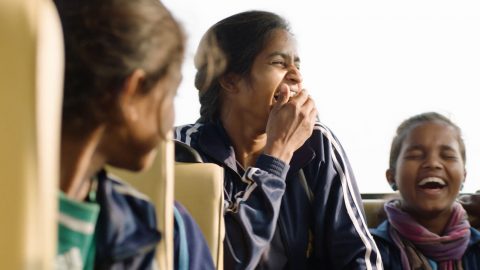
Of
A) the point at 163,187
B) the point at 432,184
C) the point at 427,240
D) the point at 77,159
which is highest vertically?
the point at 77,159

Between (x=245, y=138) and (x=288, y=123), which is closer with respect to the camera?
(x=288, y=123)

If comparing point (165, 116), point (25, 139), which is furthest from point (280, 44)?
point (25, 139)

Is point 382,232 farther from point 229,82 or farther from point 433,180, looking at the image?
point 229,82

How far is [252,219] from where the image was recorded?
1878 mm

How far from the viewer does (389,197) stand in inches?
108

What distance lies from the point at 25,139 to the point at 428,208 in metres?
→ 1.98

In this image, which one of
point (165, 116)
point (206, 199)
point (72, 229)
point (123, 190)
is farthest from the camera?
point (206, 199)

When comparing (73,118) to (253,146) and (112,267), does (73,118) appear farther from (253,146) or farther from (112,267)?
(253,146)

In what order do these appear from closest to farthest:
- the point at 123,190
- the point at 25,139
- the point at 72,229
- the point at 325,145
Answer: the point at 25,139 → the point at 72,229 → the point at 123,190 → the point at 325,145

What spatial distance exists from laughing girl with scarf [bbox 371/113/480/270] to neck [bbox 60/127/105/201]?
1.56m

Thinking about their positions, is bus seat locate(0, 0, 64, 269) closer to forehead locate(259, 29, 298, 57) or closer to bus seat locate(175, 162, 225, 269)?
bus seat locate(175, 162, 225, 269)

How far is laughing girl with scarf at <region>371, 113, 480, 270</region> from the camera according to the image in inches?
98.6

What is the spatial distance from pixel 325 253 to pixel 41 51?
1.42 m

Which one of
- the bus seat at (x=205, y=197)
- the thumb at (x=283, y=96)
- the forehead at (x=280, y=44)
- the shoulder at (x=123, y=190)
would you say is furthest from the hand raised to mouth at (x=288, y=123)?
the shoulder at (x=123, y=190)
